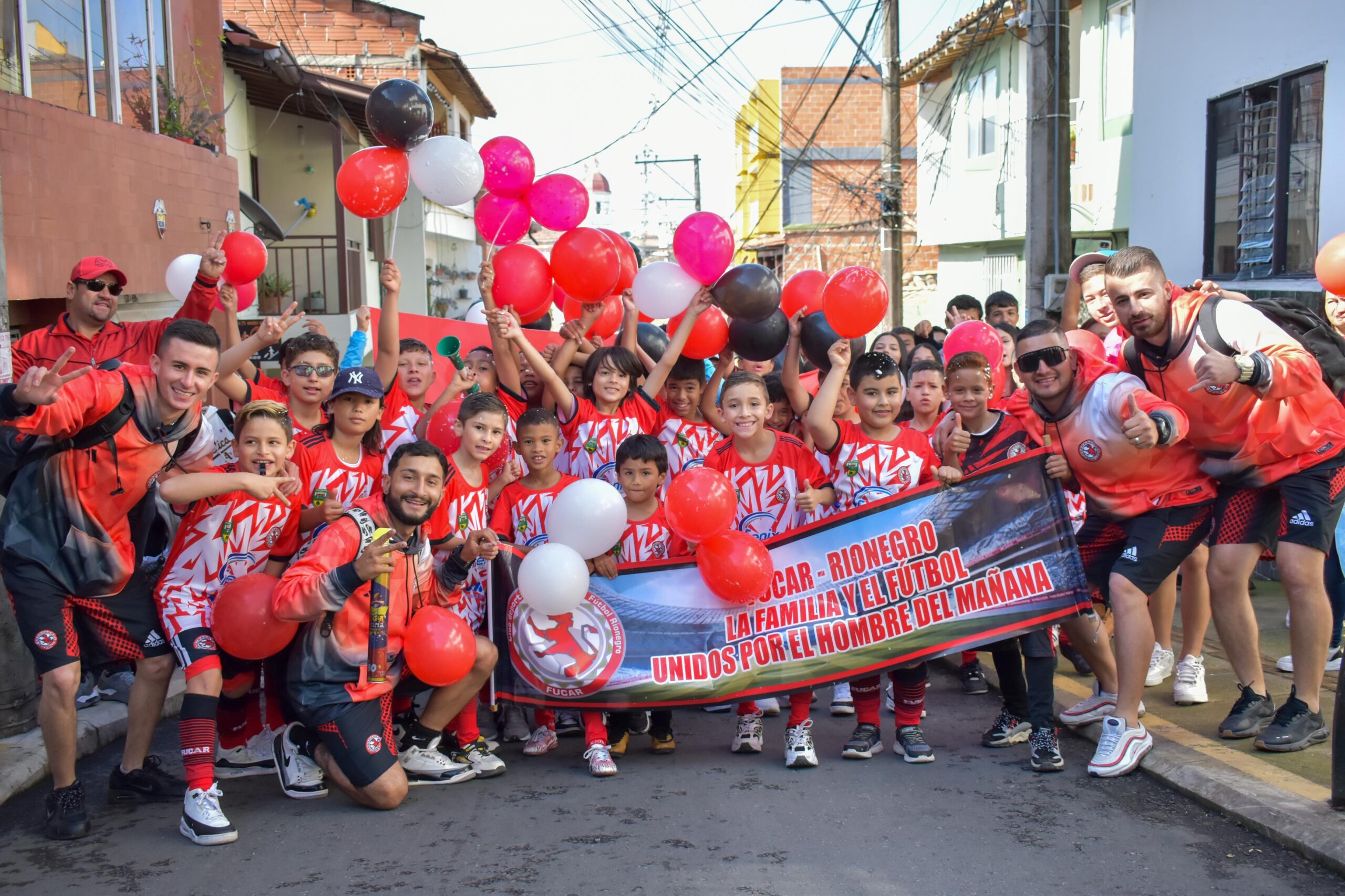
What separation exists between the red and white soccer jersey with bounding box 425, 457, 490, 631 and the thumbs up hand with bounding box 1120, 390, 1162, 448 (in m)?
2.85

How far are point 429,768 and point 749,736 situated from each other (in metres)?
1.44

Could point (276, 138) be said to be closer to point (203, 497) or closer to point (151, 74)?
point (151, 74)

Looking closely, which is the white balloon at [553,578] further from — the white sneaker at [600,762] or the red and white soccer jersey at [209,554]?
the red and white soccer jersey at [209,554]

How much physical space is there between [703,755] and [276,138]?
619 inches

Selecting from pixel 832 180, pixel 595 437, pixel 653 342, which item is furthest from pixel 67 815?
pixel 832 180

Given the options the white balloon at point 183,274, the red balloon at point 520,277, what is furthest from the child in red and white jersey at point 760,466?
the white balloon at point 183,274

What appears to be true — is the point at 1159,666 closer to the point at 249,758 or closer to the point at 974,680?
the point at 974,680

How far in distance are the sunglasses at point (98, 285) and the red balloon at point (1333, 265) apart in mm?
5656

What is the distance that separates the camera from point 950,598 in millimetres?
5043

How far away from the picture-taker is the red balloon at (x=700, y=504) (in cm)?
470

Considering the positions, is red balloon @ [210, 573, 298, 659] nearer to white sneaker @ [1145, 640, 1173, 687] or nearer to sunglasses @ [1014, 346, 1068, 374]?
sunglasses @ [1014, 346, 1068, 374]

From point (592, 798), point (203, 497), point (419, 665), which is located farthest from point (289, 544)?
point (592, 798)

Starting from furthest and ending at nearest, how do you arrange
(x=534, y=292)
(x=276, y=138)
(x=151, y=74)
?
(x=276, y=138) → (x=151, y=74) → (x=534, y=292)

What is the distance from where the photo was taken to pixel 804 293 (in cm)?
655
